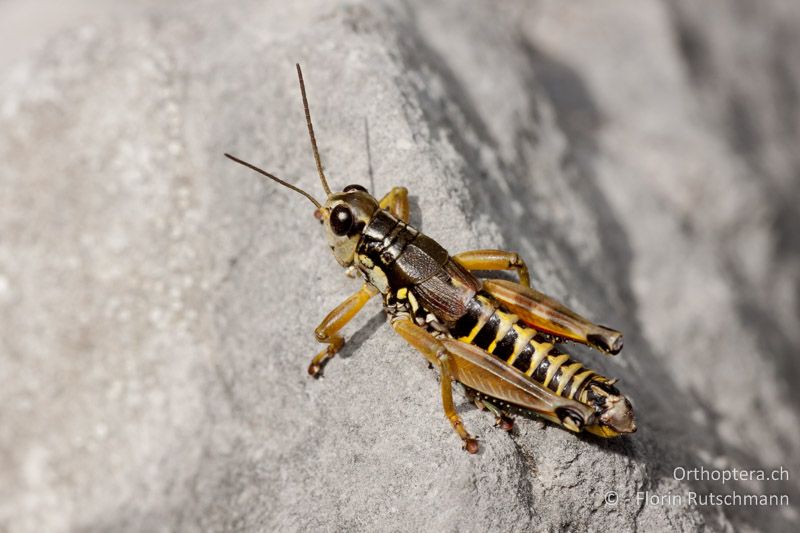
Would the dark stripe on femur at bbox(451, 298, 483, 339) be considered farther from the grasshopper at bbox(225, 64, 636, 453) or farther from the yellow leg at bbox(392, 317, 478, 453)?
the yellow leg at bbox(392, 317, 478, 453)

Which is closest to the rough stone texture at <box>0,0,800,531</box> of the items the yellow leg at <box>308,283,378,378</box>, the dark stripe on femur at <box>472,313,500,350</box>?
the yellow leg at <box>308,283,378,378</box>

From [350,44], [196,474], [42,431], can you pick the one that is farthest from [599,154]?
[42,431]

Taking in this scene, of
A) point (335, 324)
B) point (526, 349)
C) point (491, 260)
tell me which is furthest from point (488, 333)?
point (335, 324)

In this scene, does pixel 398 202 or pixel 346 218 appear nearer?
pixel 346 218

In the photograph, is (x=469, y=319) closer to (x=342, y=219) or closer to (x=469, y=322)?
(x=469, y=322)

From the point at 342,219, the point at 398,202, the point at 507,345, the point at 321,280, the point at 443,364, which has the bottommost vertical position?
the point at 443,364

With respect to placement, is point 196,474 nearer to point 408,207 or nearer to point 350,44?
point 408,207

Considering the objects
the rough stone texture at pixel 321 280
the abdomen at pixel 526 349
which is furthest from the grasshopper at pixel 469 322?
the rough stone texture at pixel 321 280

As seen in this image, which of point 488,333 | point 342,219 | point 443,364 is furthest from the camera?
point 342,219
